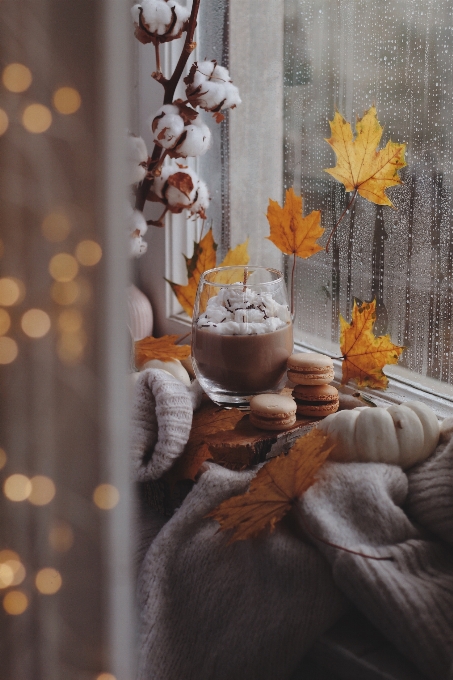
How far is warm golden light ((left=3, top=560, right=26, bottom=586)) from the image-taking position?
19.6 inches

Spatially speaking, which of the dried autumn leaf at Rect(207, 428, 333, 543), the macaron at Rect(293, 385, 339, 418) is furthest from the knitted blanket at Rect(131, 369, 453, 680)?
the macaron at Rect(293, 385, 339, 418)

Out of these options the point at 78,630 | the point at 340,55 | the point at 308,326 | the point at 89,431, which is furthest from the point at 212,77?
the point at 78,630

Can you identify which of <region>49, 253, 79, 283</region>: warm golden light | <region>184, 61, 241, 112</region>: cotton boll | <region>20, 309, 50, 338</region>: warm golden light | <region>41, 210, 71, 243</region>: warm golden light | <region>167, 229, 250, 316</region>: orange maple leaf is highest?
<region>184, 61, 241, 112</region>: cotton boll

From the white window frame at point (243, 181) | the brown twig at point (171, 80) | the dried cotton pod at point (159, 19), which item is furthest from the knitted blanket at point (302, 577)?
the dried cotton pod at point (159, 19)

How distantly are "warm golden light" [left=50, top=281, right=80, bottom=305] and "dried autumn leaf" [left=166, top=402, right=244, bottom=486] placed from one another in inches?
12.8

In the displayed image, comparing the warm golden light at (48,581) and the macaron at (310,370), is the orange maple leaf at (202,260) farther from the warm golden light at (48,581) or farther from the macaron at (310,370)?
the warm golden light at (48,581)

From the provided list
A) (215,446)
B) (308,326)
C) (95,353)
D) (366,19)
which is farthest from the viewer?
(308,326)

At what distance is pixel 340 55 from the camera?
919 mm

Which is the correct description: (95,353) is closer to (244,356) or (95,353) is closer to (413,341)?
(244,356)

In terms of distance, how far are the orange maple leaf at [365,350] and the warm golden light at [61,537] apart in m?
0.51

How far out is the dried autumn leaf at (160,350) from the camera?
98cm

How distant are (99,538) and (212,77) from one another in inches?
27.6

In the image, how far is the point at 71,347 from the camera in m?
0.47

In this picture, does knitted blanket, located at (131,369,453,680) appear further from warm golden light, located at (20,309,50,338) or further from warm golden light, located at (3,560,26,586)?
warm golden light, located at (20,309,50,338)
